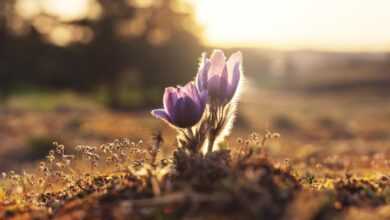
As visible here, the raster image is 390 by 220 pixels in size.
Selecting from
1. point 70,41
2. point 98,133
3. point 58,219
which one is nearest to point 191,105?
point 58,219

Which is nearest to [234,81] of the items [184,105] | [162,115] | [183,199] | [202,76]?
[202,76]

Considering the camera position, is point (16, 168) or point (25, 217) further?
point (16, 168)

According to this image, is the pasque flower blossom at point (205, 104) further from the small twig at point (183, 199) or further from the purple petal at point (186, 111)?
the small twig at point (183, 199)

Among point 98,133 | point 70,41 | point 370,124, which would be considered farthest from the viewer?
point 70,41

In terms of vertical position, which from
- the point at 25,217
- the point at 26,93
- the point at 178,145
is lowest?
the point at 26,93

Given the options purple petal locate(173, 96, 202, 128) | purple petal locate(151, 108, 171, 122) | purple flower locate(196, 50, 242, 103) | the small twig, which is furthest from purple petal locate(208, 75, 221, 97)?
the small twig

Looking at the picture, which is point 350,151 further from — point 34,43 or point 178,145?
point 34,43

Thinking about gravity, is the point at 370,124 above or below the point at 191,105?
below
